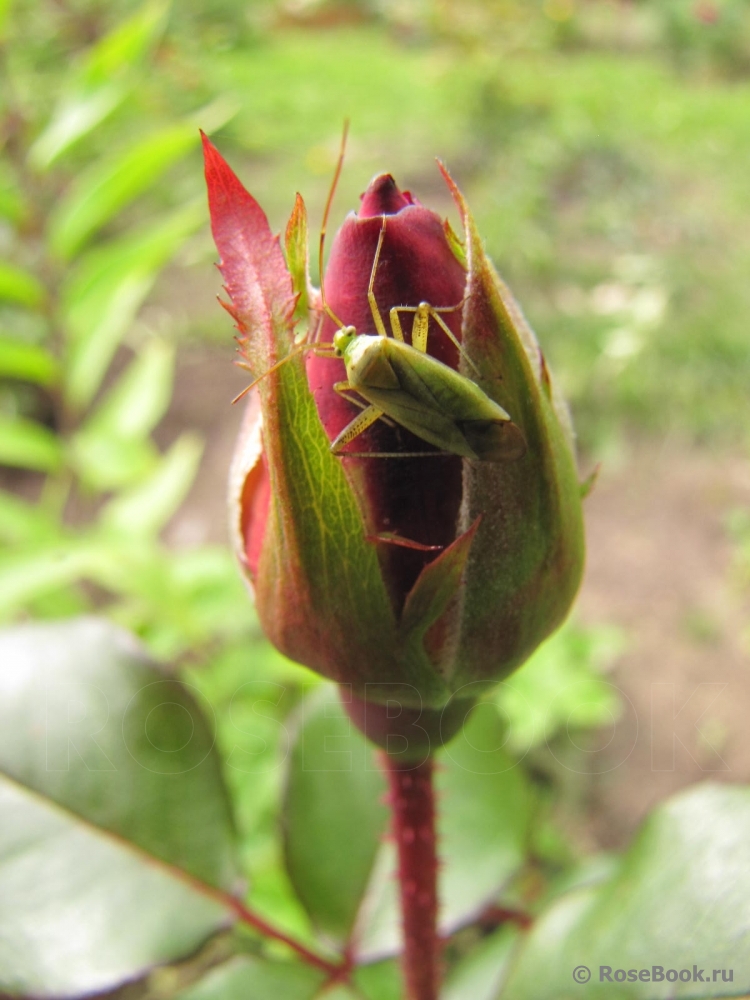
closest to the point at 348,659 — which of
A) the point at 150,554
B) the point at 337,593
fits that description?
the point at 337,593

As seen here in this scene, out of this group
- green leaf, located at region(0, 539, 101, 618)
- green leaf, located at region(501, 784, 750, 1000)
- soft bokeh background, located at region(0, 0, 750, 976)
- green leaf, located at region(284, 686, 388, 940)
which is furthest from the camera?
soft bokeh background, located at region(0, 0, 750, 976)

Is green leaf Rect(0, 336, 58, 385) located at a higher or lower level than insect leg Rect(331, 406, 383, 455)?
lower

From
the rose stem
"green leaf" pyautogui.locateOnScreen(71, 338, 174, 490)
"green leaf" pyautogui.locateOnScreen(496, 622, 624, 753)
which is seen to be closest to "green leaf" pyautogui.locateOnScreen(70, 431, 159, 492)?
"green leaf" pyautogui.locateOnScreen(71, 338, 174, 490)

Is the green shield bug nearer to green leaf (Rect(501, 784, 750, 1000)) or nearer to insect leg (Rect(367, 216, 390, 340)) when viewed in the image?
insect leg (Rect(367, 216, 390, 340))

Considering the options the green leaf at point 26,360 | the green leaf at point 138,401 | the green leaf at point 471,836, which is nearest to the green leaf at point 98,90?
the green leaf at point 26,360

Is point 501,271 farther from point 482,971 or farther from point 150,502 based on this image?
point 482,971

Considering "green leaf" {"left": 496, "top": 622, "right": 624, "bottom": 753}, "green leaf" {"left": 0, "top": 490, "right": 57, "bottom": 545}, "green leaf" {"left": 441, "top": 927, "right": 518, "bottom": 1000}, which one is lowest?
"green leaf" {"left": 496, "top": 622, "right": 624, "bottom": 753}

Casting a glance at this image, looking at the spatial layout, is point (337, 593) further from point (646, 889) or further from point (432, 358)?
point (646, 889)
